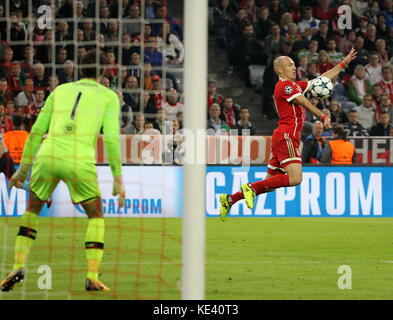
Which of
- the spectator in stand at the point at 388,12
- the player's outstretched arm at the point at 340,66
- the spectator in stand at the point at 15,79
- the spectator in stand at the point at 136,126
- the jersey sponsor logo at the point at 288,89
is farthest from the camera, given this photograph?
the spectator in stand at the point at 388,12

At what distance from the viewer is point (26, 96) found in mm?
13242

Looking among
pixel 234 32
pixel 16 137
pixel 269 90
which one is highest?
pixel 234 32

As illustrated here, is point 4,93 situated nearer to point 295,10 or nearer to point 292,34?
point 292,34

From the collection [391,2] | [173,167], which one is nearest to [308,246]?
[173,167]

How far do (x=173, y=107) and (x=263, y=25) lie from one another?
577 cm

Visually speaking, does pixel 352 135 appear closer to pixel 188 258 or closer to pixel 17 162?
pixel 17 162

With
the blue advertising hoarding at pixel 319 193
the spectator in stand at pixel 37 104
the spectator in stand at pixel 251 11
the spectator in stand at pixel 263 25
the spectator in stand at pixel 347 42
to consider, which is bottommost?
the blue advertising hoarding at pixel 319 193

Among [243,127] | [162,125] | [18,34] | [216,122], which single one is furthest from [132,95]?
[243,127]

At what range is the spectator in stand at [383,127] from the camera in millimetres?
Answer: 16016

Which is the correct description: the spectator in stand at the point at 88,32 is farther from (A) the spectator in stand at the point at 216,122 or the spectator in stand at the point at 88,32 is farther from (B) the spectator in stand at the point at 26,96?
(A) the spectator in stand at the point at 216,122

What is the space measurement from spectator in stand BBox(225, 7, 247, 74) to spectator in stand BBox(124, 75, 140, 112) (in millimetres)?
5200

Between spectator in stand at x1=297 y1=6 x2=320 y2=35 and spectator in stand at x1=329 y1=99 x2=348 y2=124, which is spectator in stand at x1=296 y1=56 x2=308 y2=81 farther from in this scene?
spectator in stand at x1=297 y1=6 x2=320 y2=35

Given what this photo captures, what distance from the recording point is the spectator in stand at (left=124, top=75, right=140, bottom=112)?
1134cm

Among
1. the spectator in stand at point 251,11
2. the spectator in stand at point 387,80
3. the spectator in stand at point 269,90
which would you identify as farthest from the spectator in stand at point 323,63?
the spectator in stand at point 251,11
